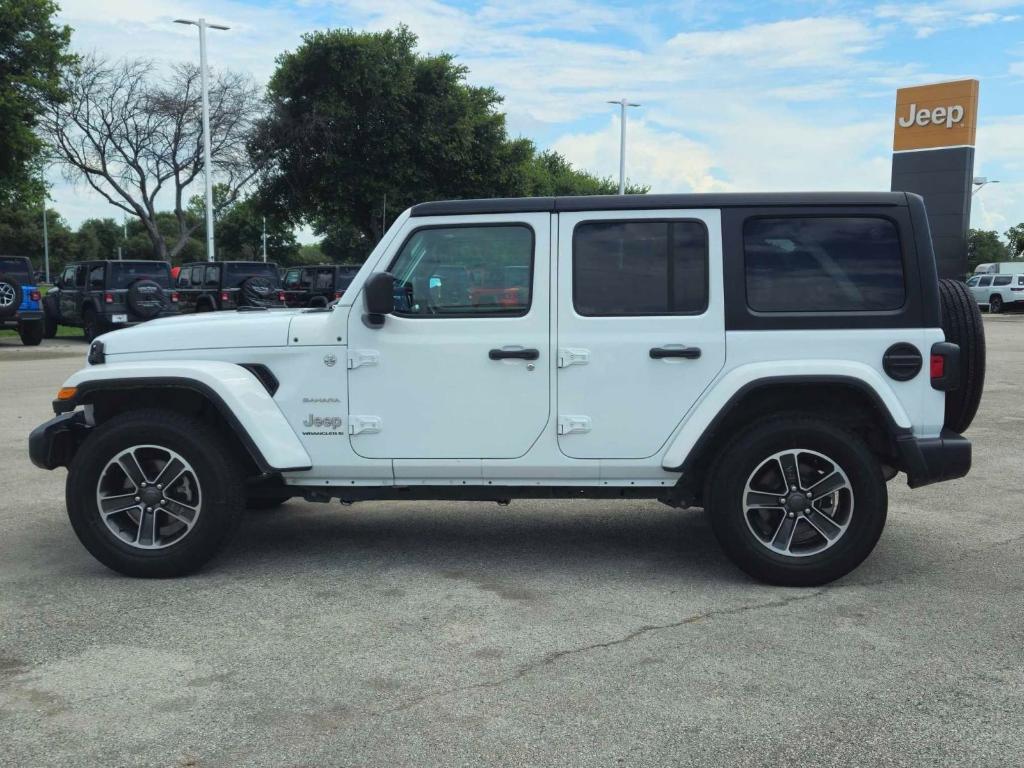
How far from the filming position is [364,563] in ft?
17.0

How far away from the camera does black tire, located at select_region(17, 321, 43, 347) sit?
2028 cm

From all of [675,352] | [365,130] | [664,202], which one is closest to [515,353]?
[675,352]

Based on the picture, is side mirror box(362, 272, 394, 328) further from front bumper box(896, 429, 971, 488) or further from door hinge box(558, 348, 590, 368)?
front bumper box(896, 429, 971, 488)

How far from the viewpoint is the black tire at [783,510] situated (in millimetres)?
4598

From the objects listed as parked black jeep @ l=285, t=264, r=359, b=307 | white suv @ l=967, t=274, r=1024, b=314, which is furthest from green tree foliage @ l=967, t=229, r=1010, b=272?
parked black jeep @ l=285, t=264, r=359, b=307

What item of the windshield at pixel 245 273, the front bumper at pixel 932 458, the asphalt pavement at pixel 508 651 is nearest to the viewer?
the asphalt pavement at pixel 508 651

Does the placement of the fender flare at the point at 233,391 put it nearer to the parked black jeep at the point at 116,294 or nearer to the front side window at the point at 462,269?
the front side window at the point at 462,269

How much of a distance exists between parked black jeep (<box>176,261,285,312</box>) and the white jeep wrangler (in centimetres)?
1652

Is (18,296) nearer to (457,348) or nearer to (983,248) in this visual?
(457,348)

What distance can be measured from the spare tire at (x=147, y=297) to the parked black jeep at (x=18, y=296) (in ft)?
6.48

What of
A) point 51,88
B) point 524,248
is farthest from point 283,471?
point 51,88

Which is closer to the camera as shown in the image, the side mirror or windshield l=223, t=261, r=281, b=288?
the side mirror

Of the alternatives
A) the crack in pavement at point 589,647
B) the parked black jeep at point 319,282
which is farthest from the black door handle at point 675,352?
the parked black jeep at point 319,282

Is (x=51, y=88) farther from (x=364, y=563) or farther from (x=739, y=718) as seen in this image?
(x=739, y=718)
